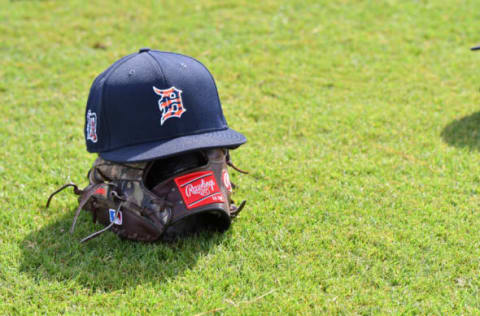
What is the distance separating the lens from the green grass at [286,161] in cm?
311

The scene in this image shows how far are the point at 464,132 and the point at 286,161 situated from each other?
193 cm

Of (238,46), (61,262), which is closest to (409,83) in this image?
(238,46)

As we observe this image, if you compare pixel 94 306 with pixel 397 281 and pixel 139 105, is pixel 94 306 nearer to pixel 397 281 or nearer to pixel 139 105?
pixel 139 105

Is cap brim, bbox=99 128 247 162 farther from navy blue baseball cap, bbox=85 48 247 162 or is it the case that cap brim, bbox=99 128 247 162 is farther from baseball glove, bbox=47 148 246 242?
baseball glove, bbox=47 148 246 242

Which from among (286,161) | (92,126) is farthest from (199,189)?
(286,161)

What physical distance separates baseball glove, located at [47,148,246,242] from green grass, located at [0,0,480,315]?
14cm

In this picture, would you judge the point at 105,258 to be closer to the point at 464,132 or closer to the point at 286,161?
the point at 286,161

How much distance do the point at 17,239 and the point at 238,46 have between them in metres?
4.81

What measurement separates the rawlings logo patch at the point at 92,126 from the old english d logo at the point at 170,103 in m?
0.49

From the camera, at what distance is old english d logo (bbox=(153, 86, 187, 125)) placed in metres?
3.33

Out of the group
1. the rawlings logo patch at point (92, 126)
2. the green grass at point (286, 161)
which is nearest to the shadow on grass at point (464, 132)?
the green grass at point (286, 161)

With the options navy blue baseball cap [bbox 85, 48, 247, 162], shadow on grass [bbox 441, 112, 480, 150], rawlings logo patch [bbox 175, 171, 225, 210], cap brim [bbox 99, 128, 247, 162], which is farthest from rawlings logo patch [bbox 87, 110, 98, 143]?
shadow on grass [bbox 441, 112, 480, 150]

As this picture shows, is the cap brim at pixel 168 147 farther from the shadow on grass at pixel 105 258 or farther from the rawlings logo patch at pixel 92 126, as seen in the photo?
the shadow on grass at pixel 105 258

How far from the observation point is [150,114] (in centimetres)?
332
